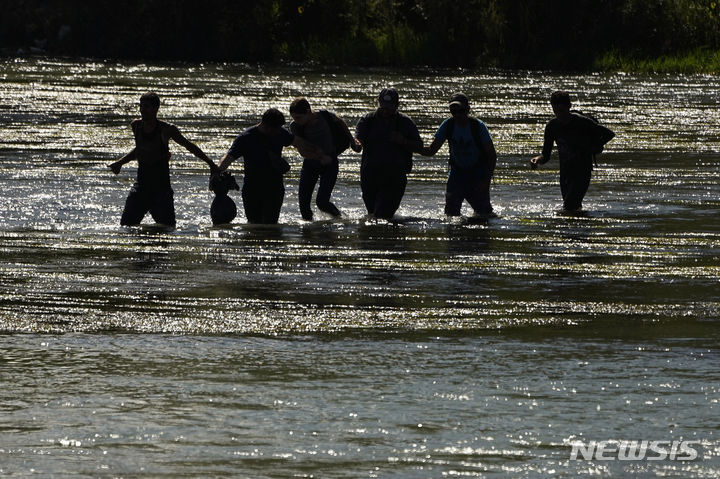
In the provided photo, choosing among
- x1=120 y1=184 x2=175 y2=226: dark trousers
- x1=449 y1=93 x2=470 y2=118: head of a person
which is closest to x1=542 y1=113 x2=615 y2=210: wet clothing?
x1=449 y1=93 x2=470 y2=118: head of a person

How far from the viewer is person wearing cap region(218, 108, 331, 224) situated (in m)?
15.1

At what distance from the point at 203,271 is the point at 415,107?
2296 cm

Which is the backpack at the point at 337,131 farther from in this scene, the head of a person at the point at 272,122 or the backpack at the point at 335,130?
the head of a person at the point at 272,122

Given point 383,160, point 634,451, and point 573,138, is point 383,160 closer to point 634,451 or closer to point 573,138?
point 573,138

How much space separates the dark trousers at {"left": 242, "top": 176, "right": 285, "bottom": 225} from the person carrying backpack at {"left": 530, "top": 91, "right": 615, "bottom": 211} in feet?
8.64

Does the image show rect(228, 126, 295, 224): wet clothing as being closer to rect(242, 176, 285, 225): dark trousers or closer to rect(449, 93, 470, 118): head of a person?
rect(242, 176, 285, 225): dark trousers

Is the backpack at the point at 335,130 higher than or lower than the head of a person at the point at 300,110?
lower

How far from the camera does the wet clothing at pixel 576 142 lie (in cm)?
1596

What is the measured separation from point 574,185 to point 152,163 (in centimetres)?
461

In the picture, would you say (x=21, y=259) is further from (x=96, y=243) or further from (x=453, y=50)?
(x=453, y=50)

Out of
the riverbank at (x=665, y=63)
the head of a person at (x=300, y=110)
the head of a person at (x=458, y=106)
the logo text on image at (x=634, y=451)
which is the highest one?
the head of a person at (x=458, y=106)

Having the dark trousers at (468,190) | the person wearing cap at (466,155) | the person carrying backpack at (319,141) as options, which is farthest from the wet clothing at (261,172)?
Answer: the dark trousers at (468,190)

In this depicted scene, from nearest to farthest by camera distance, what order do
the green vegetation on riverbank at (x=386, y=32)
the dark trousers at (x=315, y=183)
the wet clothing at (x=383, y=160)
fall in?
the wet clothing at (x=383, y=160) < the dark trousers at (x=315, y=183) < the green vegetation on riverbank at (x=386, y=32)

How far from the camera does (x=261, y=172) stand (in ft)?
50.1
